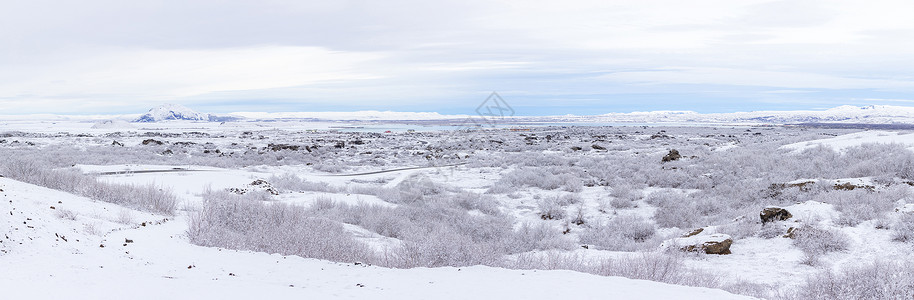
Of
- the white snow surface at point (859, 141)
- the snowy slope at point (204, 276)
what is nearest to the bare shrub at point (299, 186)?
the snowy slope at point (204, 276)

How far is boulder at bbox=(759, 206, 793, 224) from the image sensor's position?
31.0ft

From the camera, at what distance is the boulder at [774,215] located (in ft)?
31.0

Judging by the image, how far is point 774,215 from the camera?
31.3 feet

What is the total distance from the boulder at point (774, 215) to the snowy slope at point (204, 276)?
550 cm

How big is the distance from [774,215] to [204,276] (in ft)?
31.1

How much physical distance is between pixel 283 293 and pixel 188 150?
3507 cm

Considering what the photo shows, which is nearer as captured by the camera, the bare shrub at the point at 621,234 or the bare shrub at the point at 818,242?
the bare shrub at the point at 818,242

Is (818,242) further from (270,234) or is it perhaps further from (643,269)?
(270,234)

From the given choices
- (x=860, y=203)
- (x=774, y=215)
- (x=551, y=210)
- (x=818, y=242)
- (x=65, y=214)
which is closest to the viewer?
(x=65, y=214)

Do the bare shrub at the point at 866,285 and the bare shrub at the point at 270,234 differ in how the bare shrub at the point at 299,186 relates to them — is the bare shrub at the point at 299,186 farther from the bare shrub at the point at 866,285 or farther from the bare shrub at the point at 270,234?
the bare shrub at the point at 866,285

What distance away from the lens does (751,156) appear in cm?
2011

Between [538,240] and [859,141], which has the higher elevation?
[859,141]

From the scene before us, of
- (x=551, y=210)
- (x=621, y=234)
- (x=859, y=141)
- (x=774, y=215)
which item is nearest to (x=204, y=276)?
(x=621, y=234)

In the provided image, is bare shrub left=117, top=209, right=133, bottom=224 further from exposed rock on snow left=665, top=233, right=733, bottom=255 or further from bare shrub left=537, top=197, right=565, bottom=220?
bare shrub left=537, top=197, right=565, bottom=220
